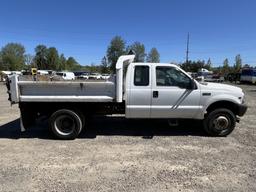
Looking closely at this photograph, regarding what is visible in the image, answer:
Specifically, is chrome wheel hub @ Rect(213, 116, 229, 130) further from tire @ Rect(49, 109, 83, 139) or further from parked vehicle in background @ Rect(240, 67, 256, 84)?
parked vehicle in background @ Rect(240, 67, 256, 84)

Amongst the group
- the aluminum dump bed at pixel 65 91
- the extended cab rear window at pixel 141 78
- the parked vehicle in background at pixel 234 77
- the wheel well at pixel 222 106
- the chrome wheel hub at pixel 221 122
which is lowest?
the parked vehicle in background at pixel 234 77

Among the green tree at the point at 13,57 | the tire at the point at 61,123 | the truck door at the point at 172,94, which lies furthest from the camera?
the green tree at the point at 13,57

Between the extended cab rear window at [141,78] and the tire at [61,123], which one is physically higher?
the extended cab rear window at [141,78]

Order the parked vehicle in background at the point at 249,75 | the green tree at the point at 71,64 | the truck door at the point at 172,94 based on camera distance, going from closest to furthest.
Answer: the truck door at the point at 172,94 → the parked vehicle in background at the point at 249,75 → the green tree at the point at 71,64

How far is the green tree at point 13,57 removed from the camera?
90188mm

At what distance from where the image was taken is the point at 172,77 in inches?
307

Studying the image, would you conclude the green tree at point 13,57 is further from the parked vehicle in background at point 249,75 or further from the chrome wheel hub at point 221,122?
the chrome wheel hub at point 221,122

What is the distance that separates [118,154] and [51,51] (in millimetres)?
93937

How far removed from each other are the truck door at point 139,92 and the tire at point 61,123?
4.53ft

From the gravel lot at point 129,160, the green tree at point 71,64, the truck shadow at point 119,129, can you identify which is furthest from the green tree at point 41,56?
the gravel lot at point 129,160

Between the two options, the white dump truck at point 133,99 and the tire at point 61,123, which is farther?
the tire at point 61,123

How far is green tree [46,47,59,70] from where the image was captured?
311ft

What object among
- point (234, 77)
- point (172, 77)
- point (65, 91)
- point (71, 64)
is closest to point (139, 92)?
point (172, 77)

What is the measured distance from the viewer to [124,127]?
909 cm
